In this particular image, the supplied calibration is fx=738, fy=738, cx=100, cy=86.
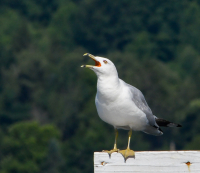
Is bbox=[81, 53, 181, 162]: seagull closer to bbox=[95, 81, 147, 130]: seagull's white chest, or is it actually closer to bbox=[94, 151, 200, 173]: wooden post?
bbox=[95, 81, 147, 130]: seagull's white chest

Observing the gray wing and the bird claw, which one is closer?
the bird claw

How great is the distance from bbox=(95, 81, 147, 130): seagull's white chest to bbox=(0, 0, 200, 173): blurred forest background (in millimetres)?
42765

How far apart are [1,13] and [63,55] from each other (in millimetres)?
15812

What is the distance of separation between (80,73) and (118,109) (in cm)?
6526

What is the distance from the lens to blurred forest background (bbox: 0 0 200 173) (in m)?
56.1

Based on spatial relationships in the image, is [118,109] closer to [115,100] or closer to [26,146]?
[115,100]

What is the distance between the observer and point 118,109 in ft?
20.4

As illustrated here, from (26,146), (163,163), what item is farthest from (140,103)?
(26,146)

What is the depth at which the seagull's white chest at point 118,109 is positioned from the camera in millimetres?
6199

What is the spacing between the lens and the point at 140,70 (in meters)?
67.6

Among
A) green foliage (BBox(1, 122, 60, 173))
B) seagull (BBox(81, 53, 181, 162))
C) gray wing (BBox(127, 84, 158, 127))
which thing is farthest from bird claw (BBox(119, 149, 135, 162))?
green foliage (BBox(1, 122, 60, 173))

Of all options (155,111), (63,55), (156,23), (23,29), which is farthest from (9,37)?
(155,111)

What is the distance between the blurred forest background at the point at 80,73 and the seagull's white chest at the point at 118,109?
4277cm

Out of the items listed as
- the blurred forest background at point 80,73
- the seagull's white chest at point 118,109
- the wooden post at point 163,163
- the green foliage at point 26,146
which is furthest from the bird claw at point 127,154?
the green foliage at point 26,146
